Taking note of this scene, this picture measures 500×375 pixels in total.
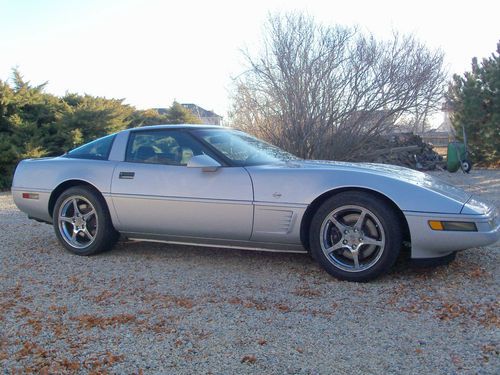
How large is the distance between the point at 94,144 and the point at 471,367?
4.11 metres

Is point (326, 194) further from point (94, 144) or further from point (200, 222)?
point (94, 144)

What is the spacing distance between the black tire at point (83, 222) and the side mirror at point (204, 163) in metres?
1.12

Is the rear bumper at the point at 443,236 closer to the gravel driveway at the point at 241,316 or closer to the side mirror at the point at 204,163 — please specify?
the gravel driveway at the point at 241,316

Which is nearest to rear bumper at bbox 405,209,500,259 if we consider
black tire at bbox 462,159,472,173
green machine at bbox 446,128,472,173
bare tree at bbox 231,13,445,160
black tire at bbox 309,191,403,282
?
black tire at bbox 309,191,403,282

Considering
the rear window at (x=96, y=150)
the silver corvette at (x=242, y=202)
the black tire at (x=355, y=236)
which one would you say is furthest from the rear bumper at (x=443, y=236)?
the rear window at (x=96, y=150)

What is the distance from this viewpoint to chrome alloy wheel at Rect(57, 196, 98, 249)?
509 centimetres

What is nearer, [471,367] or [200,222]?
[471,367]

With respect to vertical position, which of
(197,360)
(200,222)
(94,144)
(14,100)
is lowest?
(197,360)

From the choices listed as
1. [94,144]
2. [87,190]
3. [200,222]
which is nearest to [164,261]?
[200,222]

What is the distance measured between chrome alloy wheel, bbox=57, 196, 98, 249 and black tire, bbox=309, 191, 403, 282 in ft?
7.60

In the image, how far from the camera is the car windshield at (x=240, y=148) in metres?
4.66

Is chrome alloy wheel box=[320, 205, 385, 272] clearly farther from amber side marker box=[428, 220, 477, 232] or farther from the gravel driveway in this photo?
amber side marker box=[428, 220, 477, 232]

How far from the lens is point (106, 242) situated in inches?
197

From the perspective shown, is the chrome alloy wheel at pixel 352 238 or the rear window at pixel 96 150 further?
the rear window at pixel 96 150
